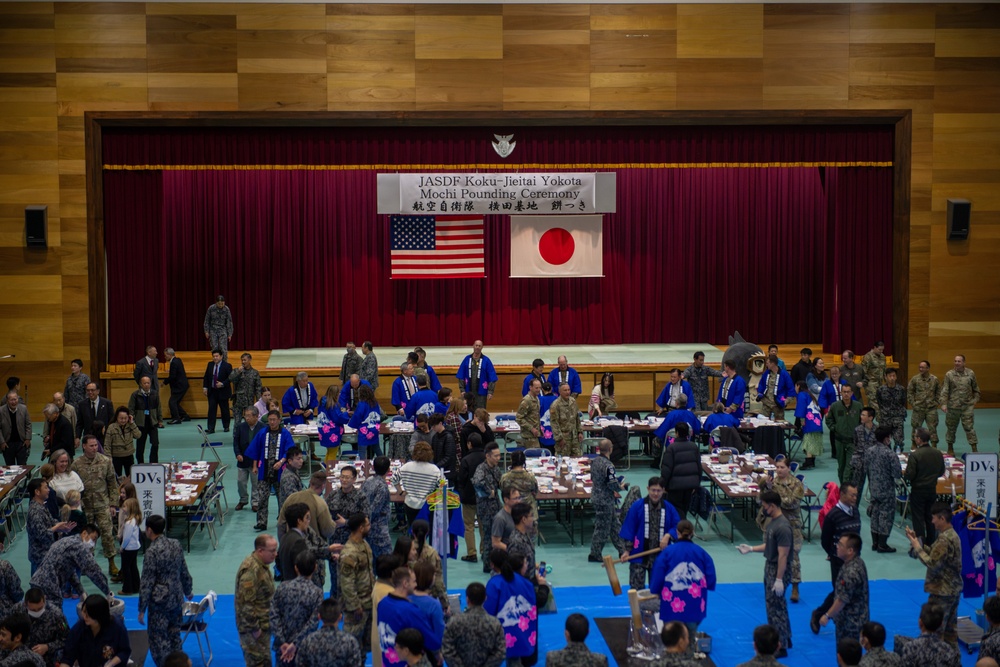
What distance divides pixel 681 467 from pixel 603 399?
5.33m

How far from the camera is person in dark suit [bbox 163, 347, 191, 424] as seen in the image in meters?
21.3

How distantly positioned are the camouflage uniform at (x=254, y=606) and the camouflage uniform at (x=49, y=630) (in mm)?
1411

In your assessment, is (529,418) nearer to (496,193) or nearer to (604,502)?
(604,502)

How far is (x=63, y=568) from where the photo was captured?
34.6 feet

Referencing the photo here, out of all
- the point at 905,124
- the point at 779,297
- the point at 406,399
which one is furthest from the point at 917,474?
the point at 779,297

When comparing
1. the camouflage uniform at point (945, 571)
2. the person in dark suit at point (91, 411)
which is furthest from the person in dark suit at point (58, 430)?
the camouflage uniform at point (945, 571)

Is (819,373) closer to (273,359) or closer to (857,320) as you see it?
(857,320)

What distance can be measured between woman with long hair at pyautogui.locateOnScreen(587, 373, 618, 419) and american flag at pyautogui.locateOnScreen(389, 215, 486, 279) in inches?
237

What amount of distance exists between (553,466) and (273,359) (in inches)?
423

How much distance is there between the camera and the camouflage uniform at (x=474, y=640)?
29.1 feet

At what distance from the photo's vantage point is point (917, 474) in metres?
13.6

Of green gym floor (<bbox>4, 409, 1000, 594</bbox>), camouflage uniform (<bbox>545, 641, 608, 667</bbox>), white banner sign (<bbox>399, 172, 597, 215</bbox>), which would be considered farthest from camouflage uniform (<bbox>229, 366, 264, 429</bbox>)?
camouflage uniform (<bbox>545, 641, 608, 667</bbox>)

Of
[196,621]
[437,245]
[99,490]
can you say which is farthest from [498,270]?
[196,621]

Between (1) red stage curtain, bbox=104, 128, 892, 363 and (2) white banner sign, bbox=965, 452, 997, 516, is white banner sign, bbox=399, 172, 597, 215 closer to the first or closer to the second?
(1) red stage curtain, bbox=104, 128, 892, 363
